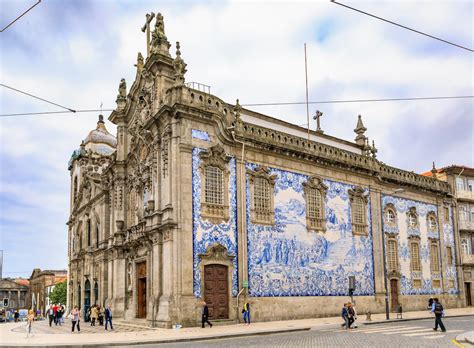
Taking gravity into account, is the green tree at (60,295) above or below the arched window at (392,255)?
below

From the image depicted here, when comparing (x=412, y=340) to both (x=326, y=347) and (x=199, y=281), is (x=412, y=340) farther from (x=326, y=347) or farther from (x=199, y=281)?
(x=199, y=281)

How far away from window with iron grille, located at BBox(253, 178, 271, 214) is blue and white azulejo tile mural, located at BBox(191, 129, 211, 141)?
3.78m

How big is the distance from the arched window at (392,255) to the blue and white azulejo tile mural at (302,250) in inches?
90.6

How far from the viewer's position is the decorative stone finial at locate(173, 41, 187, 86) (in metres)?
26.6

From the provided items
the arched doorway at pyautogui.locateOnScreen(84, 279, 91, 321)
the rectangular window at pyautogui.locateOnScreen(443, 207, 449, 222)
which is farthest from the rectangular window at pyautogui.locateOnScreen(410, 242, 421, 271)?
the arched doorway at pyautogui.locateOnScreen(84, 279, 91, 321)

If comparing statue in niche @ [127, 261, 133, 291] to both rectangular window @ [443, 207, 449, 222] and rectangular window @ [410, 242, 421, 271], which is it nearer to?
rectangular window @ [410, 242, 421, 271]

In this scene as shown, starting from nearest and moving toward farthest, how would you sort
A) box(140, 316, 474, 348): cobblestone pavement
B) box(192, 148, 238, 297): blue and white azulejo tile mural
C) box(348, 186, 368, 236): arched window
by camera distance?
box(140, 316, 474, 348): cobblestone pavement
box(192, 148, 238, 297): blue and white azulejo tile mural
box(348, 186, 368, 236): arched window

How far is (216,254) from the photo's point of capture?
25.7m

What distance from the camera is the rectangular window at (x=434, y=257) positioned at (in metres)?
39.1

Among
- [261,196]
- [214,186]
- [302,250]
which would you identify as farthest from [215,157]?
[302,250]

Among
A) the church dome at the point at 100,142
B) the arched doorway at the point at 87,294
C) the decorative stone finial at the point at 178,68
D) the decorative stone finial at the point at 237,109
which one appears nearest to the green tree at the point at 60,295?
the church dome at the point at 100,142

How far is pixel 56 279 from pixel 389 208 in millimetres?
85117

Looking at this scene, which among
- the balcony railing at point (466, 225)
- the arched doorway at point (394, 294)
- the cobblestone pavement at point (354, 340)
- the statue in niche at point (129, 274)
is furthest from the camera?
the balcony railing at point (466, 225)

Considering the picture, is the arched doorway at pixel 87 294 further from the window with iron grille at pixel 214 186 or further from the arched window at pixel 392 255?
the arched window at pixel 392 255
